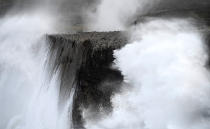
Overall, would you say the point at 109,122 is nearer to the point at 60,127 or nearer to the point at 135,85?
the point at 135,85

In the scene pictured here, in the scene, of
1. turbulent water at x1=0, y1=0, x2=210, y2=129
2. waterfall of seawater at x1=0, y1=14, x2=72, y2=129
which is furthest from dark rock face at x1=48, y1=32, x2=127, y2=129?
waterfall of seawater at x1=0, y1=14, x2=72, y2=129

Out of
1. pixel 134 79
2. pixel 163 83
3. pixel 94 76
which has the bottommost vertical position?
pixel 163 83

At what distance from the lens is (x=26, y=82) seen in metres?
13.2

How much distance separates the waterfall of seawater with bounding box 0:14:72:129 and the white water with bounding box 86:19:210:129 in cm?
221

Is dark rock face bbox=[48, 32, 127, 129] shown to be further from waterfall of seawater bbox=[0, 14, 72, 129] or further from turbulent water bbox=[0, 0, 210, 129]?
waterfall of seawater bbox=[0, 14, 72, 129]

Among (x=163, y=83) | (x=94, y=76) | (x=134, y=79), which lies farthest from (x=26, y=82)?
(x=163, y=83)

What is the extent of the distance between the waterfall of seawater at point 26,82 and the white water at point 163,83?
2206 millimetres

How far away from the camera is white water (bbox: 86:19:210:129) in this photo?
6.64 metres

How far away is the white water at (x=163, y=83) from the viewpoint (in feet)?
21.8

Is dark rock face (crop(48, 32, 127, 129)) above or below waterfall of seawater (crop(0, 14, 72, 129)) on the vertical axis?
below

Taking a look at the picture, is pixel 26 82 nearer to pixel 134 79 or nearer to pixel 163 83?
pixel 134 79

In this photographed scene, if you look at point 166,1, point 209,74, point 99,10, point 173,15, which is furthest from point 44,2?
point 209,74

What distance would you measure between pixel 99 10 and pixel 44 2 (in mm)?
7948

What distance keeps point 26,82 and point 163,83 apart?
7.45 metres
